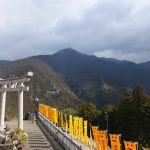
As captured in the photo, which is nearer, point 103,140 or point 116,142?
point 116,142

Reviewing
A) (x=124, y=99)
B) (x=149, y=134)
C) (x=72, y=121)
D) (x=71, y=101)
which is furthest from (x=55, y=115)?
(x=71, y=101)

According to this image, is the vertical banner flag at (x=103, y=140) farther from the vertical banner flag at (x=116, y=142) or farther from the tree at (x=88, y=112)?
the tree at (x=88, y=112)

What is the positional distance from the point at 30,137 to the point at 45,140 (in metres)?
2.49

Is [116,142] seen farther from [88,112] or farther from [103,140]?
[88,112]

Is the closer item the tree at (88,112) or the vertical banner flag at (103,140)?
Answer: the vertical banner flag at (103,140)

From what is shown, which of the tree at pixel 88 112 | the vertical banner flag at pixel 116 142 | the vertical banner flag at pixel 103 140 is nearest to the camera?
the vertical banner flag at pixel 116 142

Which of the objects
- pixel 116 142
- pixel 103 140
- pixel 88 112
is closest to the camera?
pixel 116 142

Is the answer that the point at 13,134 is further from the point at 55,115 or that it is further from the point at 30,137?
the point at 55,115

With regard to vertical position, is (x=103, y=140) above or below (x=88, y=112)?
below

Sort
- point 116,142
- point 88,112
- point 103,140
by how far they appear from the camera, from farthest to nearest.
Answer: point 88,112 → point 103,140 → point 116,142

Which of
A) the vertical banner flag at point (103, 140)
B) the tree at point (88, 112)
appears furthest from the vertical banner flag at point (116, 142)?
the tree at point (88, 112)

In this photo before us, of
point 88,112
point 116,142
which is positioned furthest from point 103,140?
point 88,112

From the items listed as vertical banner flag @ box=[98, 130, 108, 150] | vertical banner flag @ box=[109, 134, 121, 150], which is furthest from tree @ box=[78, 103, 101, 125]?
vertical banner flag @ box=[109, 134, 121, 150]

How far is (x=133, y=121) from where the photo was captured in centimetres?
6275
